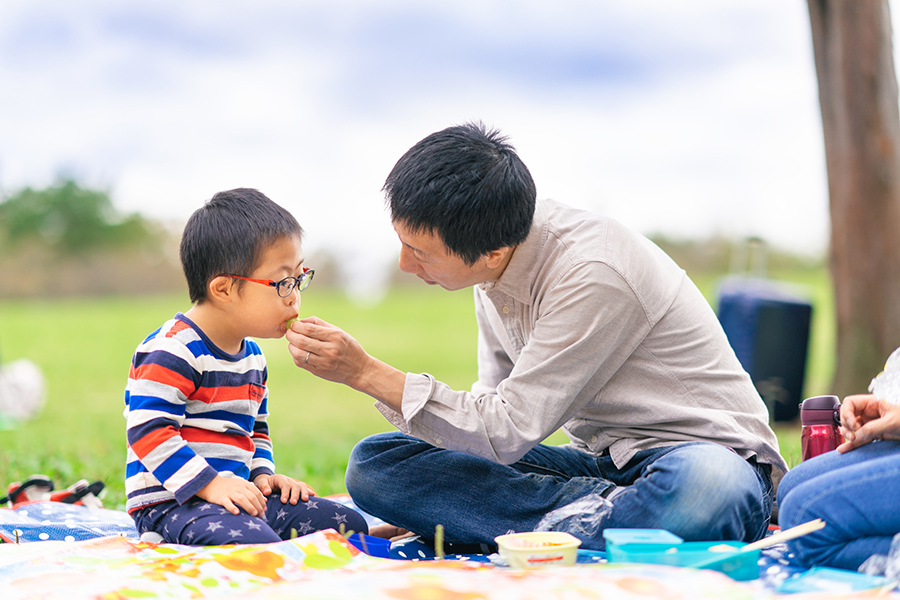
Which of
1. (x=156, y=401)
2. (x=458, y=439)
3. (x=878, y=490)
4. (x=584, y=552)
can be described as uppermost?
(x=156, y=401)

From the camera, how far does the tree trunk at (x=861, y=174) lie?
204 inches

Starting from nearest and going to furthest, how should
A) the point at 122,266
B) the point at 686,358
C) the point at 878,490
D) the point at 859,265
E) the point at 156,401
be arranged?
the point at 878,490 → the point at 156,401 → the point at 686,358 → the point at 859,265 → the point at 122,266

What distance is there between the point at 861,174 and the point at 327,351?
452 centimetres

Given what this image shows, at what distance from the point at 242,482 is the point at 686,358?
1.28 m

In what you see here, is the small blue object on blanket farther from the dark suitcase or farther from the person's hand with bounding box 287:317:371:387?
the dark suitcase

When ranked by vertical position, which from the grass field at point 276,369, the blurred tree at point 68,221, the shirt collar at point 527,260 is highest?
the blurred tree at point 68,221

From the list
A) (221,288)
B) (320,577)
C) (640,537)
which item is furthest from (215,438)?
(640,537)

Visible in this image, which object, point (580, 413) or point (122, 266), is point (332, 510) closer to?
point (580, 413)

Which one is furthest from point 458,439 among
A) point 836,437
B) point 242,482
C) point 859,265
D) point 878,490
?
point 859,265

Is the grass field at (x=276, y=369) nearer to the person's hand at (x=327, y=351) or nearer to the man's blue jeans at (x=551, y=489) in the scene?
the man's blue jeans at (x=551, y=489)

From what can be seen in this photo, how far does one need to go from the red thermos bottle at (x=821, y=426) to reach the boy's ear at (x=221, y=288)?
68.9 inches

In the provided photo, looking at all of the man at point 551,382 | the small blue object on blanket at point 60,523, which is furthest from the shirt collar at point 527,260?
the small blue object on blanket at point 60,523

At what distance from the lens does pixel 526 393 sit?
2.14 meters

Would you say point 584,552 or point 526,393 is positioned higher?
point 526,393
